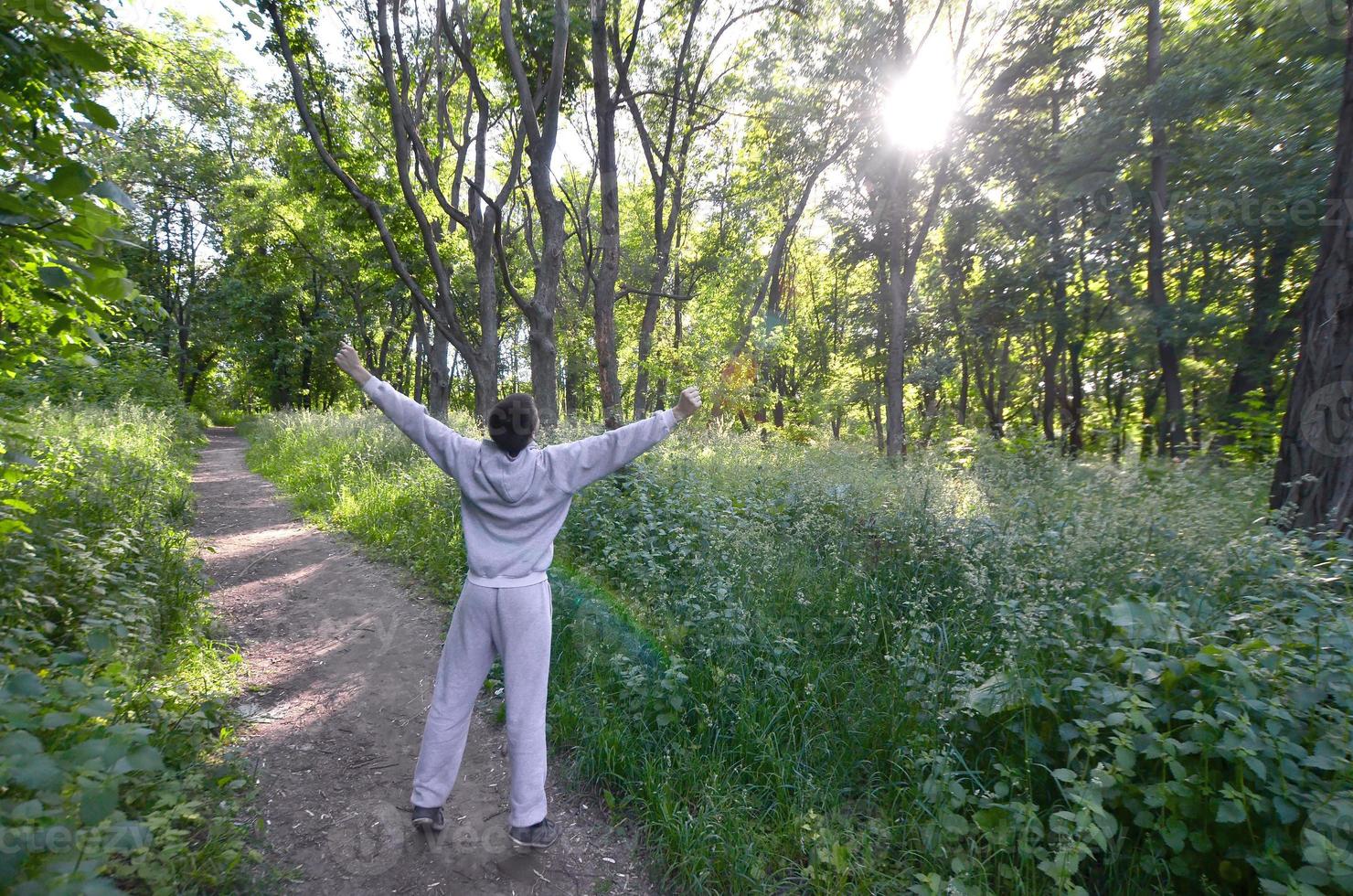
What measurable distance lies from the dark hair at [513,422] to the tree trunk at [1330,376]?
17.3 ft

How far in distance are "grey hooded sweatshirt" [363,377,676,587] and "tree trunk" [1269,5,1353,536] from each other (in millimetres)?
4862

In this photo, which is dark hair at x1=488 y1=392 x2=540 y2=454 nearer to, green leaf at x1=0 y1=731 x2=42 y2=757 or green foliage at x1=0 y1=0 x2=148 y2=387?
green foliage at x1=0 y1=0 x2=148 y2=387

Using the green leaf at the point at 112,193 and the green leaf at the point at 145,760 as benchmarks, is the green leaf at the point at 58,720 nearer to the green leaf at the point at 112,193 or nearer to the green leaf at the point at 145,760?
the green leaf at the point at 145,760

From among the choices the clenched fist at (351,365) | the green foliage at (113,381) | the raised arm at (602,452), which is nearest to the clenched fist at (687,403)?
the raised arm at (602,452)

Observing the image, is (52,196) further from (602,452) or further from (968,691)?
(968,691)

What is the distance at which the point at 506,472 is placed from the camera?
2928mm

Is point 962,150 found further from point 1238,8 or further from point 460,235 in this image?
point 460,235

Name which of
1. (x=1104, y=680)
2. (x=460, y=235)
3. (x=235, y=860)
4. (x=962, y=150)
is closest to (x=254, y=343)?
(x=460, y=235)

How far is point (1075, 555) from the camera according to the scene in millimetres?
4180

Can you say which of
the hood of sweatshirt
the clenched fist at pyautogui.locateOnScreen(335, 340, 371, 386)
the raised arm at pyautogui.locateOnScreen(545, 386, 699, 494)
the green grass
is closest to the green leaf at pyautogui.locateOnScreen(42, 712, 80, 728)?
the hood of sweatshirt

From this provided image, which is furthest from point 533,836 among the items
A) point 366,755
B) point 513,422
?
point 513,422

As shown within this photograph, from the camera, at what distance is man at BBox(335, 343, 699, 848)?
293 centimetres

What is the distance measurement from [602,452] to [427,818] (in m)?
2.04

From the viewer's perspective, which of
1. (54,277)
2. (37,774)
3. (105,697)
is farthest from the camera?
(105,697)
